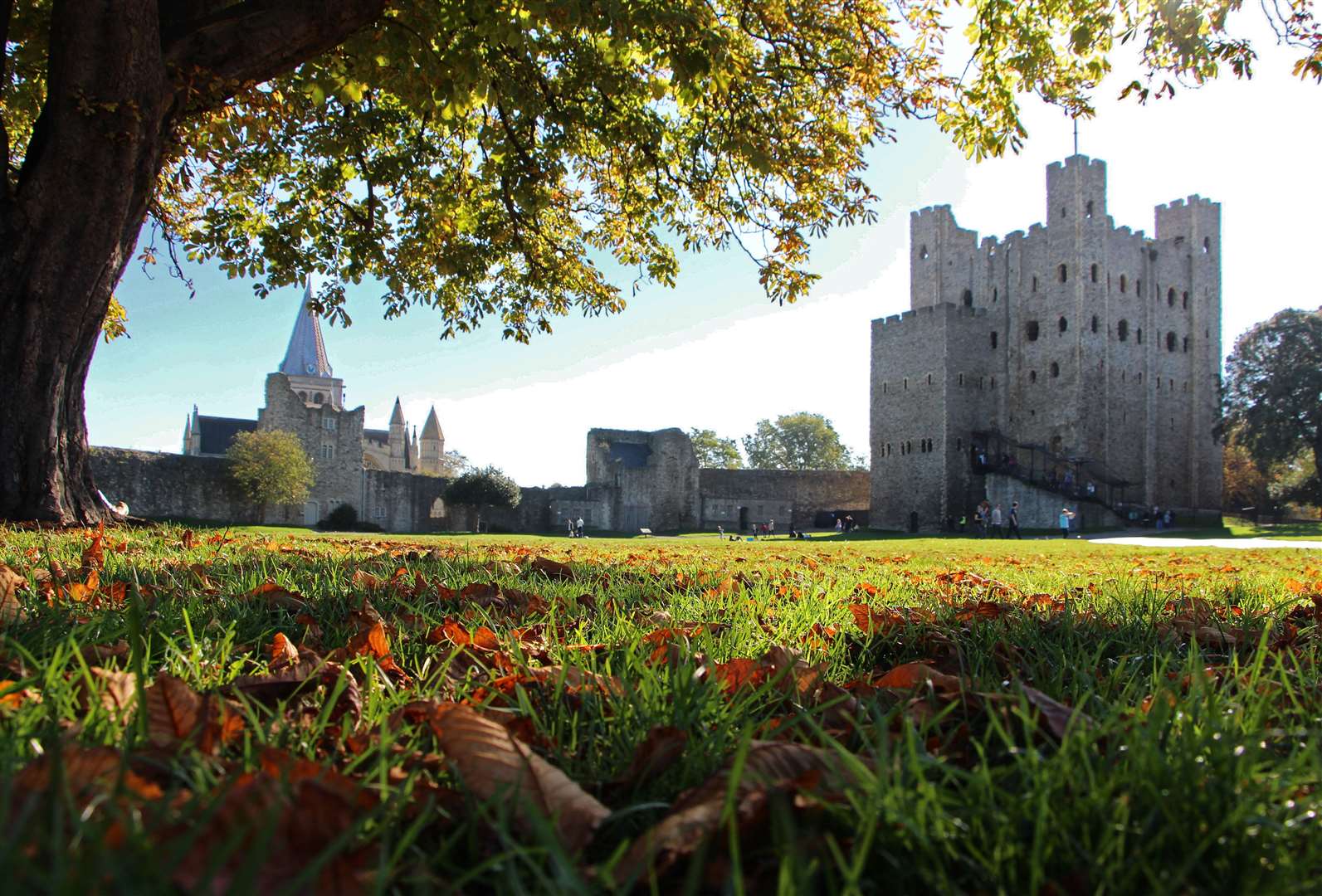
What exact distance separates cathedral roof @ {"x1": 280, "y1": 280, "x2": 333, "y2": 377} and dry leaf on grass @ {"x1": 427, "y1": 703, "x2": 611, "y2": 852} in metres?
71.5

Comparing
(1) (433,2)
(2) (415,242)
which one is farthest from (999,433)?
(1) (433,2)

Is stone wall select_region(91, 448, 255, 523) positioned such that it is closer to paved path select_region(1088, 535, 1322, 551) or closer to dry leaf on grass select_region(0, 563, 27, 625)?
paved path select_region(1088, 535, 1322, 551)

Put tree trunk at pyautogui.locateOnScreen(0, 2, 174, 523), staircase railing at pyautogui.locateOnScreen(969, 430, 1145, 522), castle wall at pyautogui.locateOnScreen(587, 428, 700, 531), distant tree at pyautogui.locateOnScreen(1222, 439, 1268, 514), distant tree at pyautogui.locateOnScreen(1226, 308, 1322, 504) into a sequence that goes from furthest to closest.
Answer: distant tree at pyautogui.locateOnScreen(1222, 439, 1268, 514) → castle wall at pyautogui.locateOnScreen(587, 428, 700, 531) → distant tree at pyautogui.locateOnScreen(1226, 308, 1322, 504) → staircase railing at pyautogui.locateOnScreen(969, 430, 1145, 522) → tree trunk at pyautogui.locateOnScreen(0, 2, 174, 523)

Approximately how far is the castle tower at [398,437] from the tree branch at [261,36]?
6444 cm

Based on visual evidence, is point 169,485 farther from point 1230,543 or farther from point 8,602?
point 8,602

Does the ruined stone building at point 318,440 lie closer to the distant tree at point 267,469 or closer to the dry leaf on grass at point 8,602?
the distant tree at point 267,469

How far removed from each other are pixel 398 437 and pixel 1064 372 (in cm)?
5629

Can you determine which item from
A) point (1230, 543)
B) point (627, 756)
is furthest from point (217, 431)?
point (627, 756)

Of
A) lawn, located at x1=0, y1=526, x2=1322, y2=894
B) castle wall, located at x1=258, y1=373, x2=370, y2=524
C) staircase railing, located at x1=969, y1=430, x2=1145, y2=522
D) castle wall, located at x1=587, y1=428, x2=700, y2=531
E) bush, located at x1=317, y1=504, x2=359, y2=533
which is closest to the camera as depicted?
lawn, located at x1=0, y1=526, x2=1322, y2=894

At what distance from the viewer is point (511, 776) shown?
43.6 inches

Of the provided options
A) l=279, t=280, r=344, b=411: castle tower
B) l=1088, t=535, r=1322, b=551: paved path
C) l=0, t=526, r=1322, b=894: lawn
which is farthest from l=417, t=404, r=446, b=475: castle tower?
l=0, t=526, r=1322, b=894: lawn

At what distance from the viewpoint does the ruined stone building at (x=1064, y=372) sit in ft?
126

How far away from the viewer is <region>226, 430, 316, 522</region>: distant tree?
29.6 meters

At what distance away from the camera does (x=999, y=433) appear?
4050 cm
